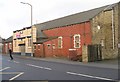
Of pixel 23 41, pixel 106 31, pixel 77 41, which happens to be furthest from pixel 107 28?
pixel 23 41

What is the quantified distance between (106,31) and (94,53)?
8244 millimetres

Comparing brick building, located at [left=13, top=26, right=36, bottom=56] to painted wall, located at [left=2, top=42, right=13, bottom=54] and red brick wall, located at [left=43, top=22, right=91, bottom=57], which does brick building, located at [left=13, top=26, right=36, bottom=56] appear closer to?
painted wall, located at [left=2, top=42, right=13, bottom=54]

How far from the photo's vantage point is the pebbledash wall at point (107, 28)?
125 ft

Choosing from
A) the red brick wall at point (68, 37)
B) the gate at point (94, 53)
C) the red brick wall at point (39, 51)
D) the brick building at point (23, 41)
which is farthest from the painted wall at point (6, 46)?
the gate at point (94, 53)

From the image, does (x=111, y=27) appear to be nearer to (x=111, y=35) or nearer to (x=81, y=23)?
(x=111, y=35)

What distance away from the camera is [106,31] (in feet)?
129

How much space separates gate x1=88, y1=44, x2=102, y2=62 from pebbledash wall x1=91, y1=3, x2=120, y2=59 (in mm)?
4692

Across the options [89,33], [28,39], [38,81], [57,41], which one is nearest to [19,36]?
[28,39]

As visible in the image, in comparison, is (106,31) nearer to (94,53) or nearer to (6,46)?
(94,53)

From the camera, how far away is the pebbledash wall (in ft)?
125

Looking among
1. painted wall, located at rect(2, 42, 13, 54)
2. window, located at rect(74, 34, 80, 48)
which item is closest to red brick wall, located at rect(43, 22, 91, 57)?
window, located at rect(74, 34, 80, 48)

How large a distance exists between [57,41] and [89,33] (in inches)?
369

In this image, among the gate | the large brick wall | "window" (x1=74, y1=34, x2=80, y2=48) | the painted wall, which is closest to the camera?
the gate

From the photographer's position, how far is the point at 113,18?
38.7 metres
